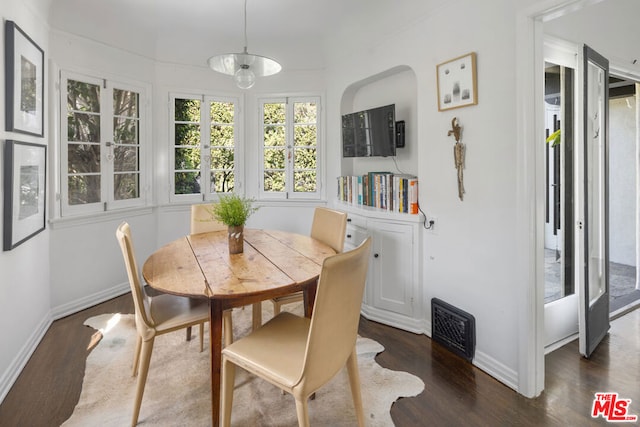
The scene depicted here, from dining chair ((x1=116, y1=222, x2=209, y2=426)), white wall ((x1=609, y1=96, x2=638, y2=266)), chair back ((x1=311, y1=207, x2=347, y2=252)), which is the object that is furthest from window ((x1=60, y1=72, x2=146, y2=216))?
white wall ((x1=609, y1=96, x2=638, y2=266))

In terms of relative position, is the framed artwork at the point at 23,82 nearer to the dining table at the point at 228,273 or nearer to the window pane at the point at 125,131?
the window pane at the point at 125,131

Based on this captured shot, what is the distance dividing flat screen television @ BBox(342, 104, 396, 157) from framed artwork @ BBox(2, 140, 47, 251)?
2568mm

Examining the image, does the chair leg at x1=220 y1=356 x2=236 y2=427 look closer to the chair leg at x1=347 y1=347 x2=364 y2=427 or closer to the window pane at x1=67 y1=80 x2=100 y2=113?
the chair leg at x1=347 y1=347 x2=364 y2=427

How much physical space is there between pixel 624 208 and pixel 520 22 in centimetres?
403

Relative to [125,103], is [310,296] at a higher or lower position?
lower

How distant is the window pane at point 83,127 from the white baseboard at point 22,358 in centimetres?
157

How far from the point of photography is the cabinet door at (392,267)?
2900 mm

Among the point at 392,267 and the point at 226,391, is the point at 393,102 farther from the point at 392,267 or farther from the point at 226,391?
the point at 226,391

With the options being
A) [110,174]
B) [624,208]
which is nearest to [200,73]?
[110,174]

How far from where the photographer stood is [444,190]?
2607 mm

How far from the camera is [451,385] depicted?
2.15 metres

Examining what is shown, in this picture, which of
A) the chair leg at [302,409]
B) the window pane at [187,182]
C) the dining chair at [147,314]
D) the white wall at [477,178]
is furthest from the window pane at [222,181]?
the chair leg at [302,409]

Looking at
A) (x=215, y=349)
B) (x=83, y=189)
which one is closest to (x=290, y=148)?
(x=83, y=189)

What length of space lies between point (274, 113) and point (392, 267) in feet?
7.92
